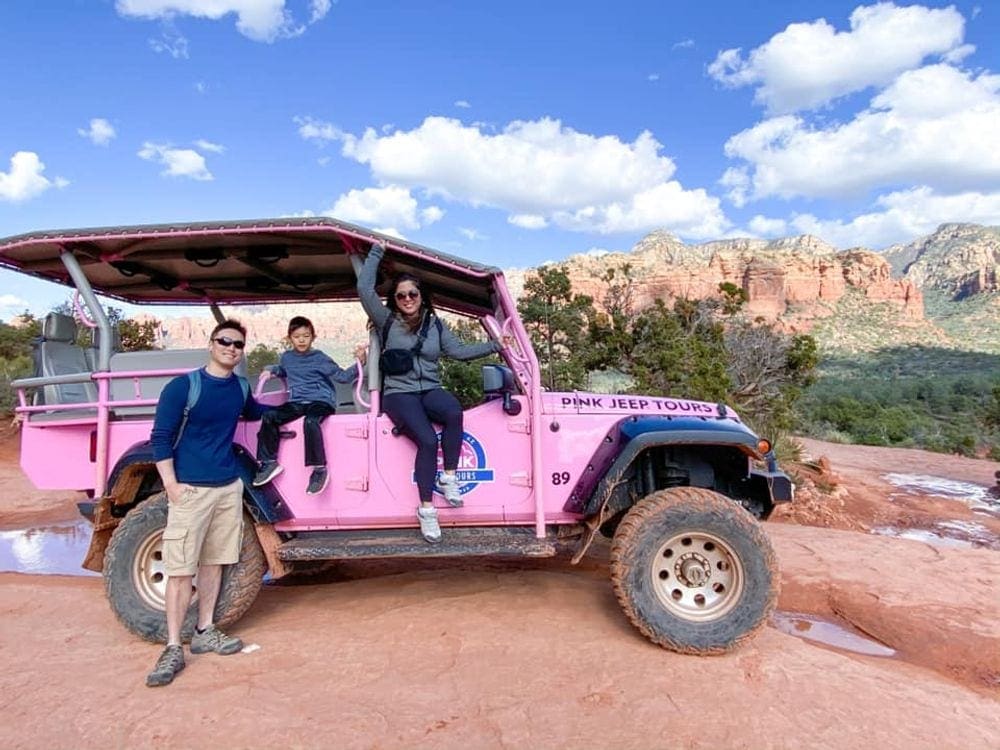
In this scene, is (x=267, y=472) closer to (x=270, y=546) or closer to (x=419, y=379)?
(x=270, y=546)

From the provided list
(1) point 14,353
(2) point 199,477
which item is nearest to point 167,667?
(2) point 199,477

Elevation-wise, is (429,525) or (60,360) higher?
(60,360)

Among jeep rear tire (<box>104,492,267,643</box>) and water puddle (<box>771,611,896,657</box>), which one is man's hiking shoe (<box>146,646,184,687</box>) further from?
water puddle (<box>771,611,896,657</box>)

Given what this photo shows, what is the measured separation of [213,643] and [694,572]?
2.83 meters

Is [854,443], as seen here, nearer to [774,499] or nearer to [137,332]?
[774,499]

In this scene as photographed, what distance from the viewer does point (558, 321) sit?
14.0 meters

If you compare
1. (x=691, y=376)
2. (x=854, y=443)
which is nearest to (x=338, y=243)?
(x=691, y=376)

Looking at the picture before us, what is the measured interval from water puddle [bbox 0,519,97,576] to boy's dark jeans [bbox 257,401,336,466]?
125 inches

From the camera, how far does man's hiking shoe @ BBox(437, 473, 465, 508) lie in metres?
3.78

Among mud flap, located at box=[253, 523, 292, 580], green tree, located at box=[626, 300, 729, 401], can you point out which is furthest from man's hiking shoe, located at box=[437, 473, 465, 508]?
green tree, located at box=[626, 300, 729, 401]

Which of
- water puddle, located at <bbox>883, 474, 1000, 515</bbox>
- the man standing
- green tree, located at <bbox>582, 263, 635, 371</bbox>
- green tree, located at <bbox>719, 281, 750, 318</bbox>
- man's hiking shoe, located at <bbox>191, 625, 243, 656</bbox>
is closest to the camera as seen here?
the man standing

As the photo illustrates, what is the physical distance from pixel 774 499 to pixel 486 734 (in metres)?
2.39

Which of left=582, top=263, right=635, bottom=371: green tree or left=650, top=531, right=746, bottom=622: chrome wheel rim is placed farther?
left=582, top=263, right=635, bottom=371: green tree

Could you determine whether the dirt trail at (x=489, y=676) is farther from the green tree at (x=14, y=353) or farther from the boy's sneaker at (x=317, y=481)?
the green tree at (x=14, y=353)
